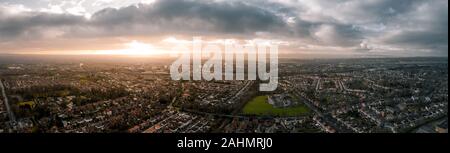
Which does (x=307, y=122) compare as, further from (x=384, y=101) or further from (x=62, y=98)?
(x=62, y=98)

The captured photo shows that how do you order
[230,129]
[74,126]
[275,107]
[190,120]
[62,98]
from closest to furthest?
[230,129]
[74,126]
[190,120]
[275,107]
[62,98]

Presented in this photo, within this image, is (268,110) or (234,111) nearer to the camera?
(234,111)

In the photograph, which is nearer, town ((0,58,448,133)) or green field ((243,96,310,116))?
town ((0,58,448,133))

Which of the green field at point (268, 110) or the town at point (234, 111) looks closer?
the town at point (234, 111)
